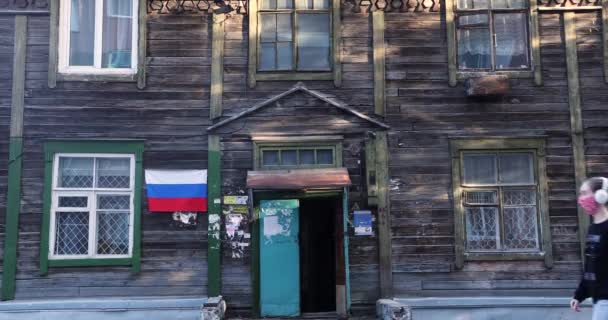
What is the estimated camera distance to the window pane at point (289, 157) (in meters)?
8.38

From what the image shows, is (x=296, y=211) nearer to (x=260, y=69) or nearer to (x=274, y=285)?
(x=274, y=285)

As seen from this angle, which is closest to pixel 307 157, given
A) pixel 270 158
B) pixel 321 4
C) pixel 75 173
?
pixel 270 158

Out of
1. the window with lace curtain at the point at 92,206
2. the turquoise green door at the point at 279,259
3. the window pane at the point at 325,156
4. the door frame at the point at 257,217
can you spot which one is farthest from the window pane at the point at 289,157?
the window with lace curtain at the point at 92,206

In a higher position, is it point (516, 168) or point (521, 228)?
point (516, 168)

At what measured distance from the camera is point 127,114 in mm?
8328

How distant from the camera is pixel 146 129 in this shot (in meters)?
8.32

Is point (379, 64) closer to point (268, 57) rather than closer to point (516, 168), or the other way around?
point (268, 57)

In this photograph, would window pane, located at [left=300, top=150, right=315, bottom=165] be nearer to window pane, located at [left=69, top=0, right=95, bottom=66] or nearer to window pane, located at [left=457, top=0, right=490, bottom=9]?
window pane, located at [left=457, top=0, right=490, bottom=9]

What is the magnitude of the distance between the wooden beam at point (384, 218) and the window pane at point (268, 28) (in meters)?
2.22

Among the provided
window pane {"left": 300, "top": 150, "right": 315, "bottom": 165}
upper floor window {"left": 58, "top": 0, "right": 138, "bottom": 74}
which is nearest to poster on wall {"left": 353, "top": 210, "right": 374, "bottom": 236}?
window pane {"left": 300, "top": 150, "right": 315, "bottom": 165}

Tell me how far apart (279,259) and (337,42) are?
3385mm

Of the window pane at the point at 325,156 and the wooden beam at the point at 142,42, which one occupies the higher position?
the wooden beam at the point at 142,42

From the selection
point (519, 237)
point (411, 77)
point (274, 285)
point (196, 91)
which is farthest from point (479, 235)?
point (196, 91)

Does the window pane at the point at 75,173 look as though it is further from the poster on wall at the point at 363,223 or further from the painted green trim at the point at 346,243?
the poster on wall at the point at 363,223
